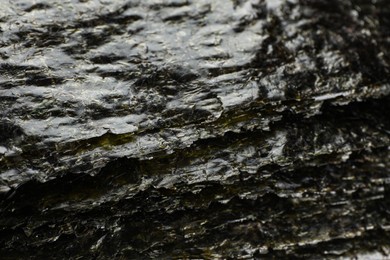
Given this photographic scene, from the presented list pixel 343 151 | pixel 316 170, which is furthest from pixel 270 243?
pixel 343 151

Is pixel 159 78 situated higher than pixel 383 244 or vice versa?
pixel 159 78

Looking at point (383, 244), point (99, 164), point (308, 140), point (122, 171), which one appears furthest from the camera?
point (383, 244)

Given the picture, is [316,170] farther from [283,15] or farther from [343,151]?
[283,15]

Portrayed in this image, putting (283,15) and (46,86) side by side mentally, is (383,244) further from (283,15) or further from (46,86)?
(46,86)

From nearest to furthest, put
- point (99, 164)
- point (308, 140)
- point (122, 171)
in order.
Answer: point (99, 164) → point (122, 171) → point (308, 140)

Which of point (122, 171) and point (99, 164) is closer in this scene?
point (99, 164)

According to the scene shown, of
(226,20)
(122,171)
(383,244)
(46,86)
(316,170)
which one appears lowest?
(383,244)
